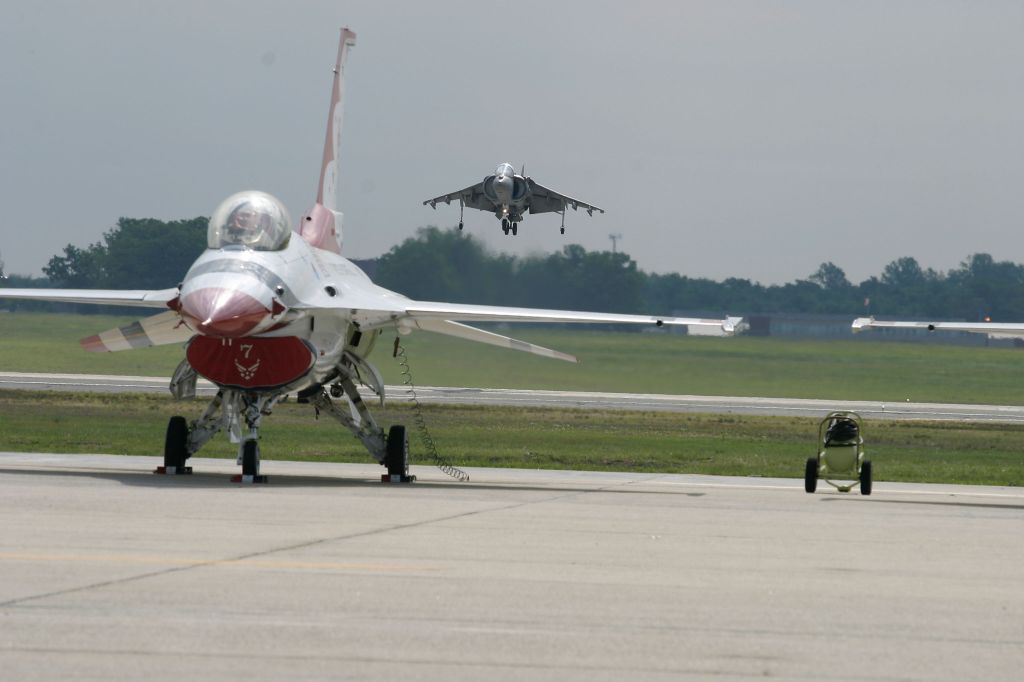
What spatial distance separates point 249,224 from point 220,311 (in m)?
1.84

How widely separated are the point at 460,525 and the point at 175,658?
23.1 feet

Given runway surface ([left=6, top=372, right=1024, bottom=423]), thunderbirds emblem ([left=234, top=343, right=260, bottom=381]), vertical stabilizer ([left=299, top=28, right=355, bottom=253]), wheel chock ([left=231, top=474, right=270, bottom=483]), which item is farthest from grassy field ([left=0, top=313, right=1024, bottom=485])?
thunderbirds emblem ([left=234, top=343, right=260, bottom=381])

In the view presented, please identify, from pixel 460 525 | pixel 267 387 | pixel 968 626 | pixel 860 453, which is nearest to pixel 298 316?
pixel 267 387

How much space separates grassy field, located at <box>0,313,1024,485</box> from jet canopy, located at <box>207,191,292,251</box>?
9042mm

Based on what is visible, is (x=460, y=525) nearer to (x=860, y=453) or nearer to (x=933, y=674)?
(x=933, y=674)

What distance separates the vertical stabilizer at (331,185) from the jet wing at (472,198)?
80.1 feet

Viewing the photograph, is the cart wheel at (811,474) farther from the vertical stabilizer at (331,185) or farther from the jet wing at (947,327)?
the vertical stabilizer at (331,185)

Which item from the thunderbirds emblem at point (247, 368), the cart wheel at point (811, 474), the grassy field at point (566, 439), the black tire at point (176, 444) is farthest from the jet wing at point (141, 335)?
the cart wheel at point (811, 474)

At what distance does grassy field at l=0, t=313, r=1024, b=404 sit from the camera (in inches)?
2055

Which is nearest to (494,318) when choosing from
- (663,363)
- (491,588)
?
(491,588)

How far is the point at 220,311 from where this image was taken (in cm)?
1777

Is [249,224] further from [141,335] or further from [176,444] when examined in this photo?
[176,444]

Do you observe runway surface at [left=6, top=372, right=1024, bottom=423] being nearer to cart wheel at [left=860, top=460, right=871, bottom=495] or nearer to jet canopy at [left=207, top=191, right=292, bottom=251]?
cart wheel at [left=860, top=460, right=871, bottom=495]

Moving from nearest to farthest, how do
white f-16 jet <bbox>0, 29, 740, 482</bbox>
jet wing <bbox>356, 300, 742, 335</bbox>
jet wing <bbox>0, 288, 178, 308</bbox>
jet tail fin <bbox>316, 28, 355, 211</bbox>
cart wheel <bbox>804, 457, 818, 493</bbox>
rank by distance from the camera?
white f-16 jet <bbox>0, 29, 740, 482</bbox>
jet wing <bbox>356, 300, 742, 335</bbox>
jet wing <bbox>0, 288, 178, 308</bbox>
cart wheel <bbox>804, 457, 818, 493</bbox>
jet tail fin <bbox>316, 28, 355, 211</bbox>
